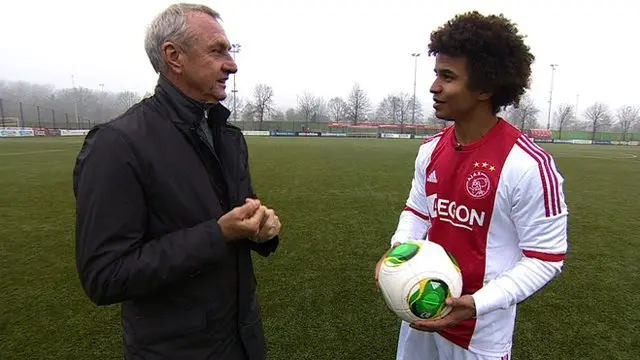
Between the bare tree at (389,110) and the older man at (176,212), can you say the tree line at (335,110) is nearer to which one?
the bare tree at (389,110)

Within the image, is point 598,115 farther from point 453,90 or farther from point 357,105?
point 453,90

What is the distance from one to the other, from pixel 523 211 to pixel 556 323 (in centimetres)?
299

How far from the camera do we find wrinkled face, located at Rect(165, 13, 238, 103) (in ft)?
5.08

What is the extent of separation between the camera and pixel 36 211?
8.01 meters

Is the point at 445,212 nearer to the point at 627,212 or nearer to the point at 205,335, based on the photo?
the point at 205,335

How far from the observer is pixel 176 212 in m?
1.45

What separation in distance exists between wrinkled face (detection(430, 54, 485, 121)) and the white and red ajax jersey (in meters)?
0.17

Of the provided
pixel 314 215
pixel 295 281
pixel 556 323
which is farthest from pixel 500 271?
pixel 314 215

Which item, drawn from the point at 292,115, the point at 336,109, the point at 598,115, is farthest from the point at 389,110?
the point at 598,115

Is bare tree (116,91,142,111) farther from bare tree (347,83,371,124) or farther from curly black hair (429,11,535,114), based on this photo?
curly black hair (429,11,535,114)

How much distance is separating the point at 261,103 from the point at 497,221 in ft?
266

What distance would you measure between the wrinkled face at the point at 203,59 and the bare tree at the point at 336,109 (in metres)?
89.0

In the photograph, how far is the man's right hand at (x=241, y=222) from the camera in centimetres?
138

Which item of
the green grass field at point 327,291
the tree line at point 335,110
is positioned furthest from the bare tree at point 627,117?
the green grass field at point 327,291
